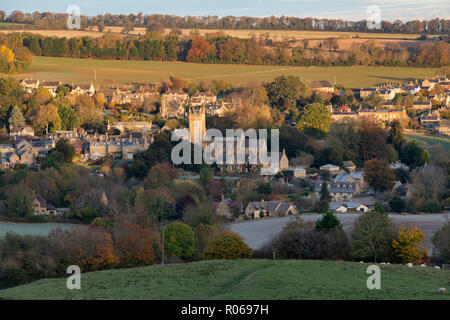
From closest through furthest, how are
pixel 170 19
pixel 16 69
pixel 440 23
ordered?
pixel 16 69, pixel 440 23, pixel 170 19

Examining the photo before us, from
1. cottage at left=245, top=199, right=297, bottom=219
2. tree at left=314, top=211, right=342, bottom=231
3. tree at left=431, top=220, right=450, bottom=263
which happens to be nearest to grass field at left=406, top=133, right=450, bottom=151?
cottage at left=245, top=199, right=297, bottom=219

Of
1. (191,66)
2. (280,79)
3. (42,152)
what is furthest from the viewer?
(191,66)

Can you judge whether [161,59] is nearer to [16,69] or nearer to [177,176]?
[16,69]

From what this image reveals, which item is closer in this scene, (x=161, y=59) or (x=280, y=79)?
(x=280, y=79)

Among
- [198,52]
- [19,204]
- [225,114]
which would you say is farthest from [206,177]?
[198,52]

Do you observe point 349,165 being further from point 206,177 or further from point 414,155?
point 206,177

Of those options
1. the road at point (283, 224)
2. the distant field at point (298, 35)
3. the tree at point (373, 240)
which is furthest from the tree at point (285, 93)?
the tree at point (373, 240)

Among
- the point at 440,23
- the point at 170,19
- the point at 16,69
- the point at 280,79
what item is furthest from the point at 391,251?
the point at 170,19
